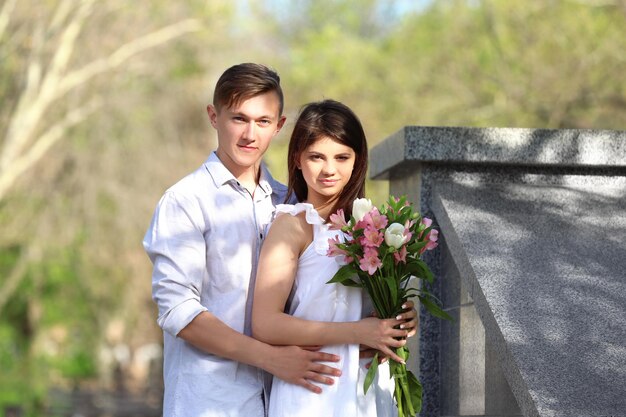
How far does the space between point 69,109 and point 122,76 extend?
1.18m

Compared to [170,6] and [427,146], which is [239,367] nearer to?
[427,146]

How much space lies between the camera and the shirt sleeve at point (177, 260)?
3588 millimetres

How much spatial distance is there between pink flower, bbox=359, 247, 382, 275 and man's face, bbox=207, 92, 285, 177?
600mm

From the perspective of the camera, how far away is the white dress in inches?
141

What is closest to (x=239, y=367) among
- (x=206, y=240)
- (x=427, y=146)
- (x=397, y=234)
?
(x=206, y=240)

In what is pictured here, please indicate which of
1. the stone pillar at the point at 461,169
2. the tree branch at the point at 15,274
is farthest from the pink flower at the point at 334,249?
the tree branch at the point at 15,274

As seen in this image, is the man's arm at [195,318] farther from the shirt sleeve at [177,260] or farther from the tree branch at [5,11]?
the tree branch at [5,11]

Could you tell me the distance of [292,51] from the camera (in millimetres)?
32062

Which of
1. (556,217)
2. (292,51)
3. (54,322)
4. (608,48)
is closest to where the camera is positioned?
(556,217)

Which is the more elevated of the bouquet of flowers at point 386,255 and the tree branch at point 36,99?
the tree branch at point 36,99

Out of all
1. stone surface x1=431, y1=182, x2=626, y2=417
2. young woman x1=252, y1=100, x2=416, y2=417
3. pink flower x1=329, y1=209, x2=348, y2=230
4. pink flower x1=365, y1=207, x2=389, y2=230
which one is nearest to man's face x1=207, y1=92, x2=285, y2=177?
young woman x1=252, y1=100, x2=416, y2=417

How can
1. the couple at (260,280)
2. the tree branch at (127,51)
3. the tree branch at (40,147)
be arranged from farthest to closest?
the tree branch at (127,51)
the tree branch at (40,147)
the couple at (260,280)

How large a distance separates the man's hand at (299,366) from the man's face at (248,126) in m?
0.68

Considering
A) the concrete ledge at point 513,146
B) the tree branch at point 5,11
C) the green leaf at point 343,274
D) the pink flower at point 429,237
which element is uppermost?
the tree branch at point 5,11
